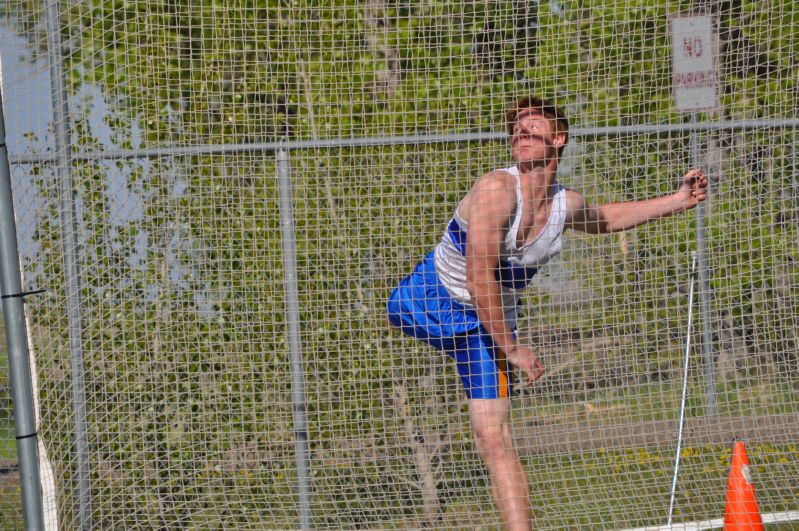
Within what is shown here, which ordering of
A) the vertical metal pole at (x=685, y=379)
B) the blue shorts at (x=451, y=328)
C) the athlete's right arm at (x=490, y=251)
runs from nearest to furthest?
the athlete's right arm at (x=490, y=251) → the blue shorts at (x=451, y=328) → the vertical metal pole at (x=685, y=379)

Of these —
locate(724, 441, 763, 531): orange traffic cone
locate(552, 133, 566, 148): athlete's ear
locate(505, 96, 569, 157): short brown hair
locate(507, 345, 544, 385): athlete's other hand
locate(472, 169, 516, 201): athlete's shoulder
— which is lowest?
locate(724, 441, 763, 531): orange traffic cone

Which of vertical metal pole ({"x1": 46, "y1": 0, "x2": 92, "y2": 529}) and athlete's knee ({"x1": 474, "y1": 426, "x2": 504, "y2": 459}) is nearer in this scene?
athlete's knee ({"x1": 474, "y1": 426, "x2": 504, "y2": 459})

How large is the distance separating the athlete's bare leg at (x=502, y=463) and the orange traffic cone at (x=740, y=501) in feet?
2.74

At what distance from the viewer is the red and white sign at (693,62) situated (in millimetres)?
4137

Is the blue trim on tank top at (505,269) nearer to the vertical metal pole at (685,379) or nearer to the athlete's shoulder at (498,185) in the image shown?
the athlete's shoulder at (498,185)

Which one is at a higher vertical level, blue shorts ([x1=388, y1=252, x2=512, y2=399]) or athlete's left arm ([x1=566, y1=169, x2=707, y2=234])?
athlete's left arm ([x1=566, y1=169, x2=707, y2=234])

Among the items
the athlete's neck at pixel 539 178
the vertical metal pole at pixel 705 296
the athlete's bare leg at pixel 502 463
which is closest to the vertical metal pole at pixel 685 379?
the vertical metal pole at pixel 705 296

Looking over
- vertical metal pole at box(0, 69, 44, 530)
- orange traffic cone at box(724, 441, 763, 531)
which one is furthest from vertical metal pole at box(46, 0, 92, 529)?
orange traffic cone at box(724, 441, 763, 531)

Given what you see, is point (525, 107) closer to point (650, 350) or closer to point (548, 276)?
point (548, 276)

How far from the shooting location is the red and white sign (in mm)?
4137

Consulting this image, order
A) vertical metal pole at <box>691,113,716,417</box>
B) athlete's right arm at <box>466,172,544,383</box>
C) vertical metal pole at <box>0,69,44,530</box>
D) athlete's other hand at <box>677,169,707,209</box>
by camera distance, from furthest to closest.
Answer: vertical metal pole at <box>691,113,716,417</box> → athlete's other hand at <box>677,169,707,209</box> → athlete's right arm at <box>466,172,544,383</box> → vertical metal pole at <box>0,69,44,530</box>

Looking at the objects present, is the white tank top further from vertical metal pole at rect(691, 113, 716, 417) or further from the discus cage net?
vertical metal pole at rect(691, 113, 716, 417)

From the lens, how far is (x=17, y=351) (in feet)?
10.6

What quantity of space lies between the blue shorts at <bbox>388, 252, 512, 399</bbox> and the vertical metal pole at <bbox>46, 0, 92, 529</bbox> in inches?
50.9
